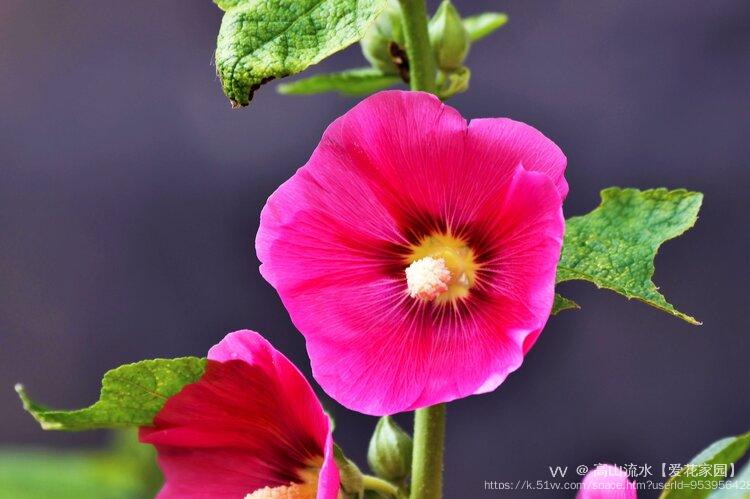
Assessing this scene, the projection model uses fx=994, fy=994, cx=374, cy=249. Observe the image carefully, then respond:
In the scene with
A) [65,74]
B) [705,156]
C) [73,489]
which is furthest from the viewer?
[65,74]

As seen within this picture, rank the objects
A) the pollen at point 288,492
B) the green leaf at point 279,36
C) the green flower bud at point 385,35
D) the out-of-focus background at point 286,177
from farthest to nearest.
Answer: the out-of-focus background at point 286,177 → the green flower bud at point 385,35 → the pollen at point 288,492 → the green leaf at point 279,36

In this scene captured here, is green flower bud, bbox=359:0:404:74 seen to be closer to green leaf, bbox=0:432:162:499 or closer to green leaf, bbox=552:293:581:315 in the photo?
green leaf, bbox=552:293:581:315

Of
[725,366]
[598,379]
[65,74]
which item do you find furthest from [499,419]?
[65,74]

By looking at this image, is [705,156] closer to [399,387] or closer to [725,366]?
[725,366]

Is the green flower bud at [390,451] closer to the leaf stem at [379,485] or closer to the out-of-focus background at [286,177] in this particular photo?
the leaf stem at [379,485]

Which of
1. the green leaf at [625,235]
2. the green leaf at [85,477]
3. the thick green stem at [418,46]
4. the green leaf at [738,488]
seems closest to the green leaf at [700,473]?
the green leaf at [738,488]

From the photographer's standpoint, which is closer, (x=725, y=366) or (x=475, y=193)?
(x=475, y=193)

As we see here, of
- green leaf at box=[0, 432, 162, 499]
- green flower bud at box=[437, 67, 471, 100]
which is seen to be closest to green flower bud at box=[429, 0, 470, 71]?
green flower bud at box=[437, 67, 471, 100]
